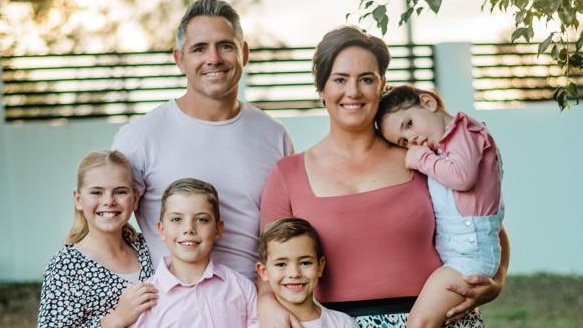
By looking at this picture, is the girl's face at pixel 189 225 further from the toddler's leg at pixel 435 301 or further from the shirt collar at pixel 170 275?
the toddler's leg at pixel 435 301

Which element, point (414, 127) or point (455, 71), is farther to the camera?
point (455, 71)

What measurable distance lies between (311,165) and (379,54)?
430 millimetres

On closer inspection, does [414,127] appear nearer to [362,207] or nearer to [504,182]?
[362,207]

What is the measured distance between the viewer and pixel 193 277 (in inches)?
154

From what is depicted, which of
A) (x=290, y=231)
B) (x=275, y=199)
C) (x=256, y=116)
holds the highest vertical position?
(x=256, y=116)

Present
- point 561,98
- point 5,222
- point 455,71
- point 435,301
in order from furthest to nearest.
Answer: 1. point 455,71
2. point 5,222
3. point 561,98
4. point 435,301

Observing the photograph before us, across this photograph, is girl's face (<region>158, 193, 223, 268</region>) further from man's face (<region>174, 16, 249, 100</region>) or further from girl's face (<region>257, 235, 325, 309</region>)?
man's face (<region>174, 16, 249, 100</region>)

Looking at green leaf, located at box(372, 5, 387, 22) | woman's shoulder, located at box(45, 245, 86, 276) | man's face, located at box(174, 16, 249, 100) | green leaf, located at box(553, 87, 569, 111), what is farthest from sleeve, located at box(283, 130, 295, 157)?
green leaf, located at box(553, 87, 569, 111)

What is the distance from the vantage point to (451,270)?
3705 mm

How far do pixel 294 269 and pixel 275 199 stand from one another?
0.27 metres

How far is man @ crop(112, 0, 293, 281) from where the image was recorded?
4.08 metres

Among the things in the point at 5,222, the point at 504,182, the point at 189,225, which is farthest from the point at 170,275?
the point at 504,182

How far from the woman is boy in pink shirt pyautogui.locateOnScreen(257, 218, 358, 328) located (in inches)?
2.3

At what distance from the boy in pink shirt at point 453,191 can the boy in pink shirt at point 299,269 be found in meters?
0.29
